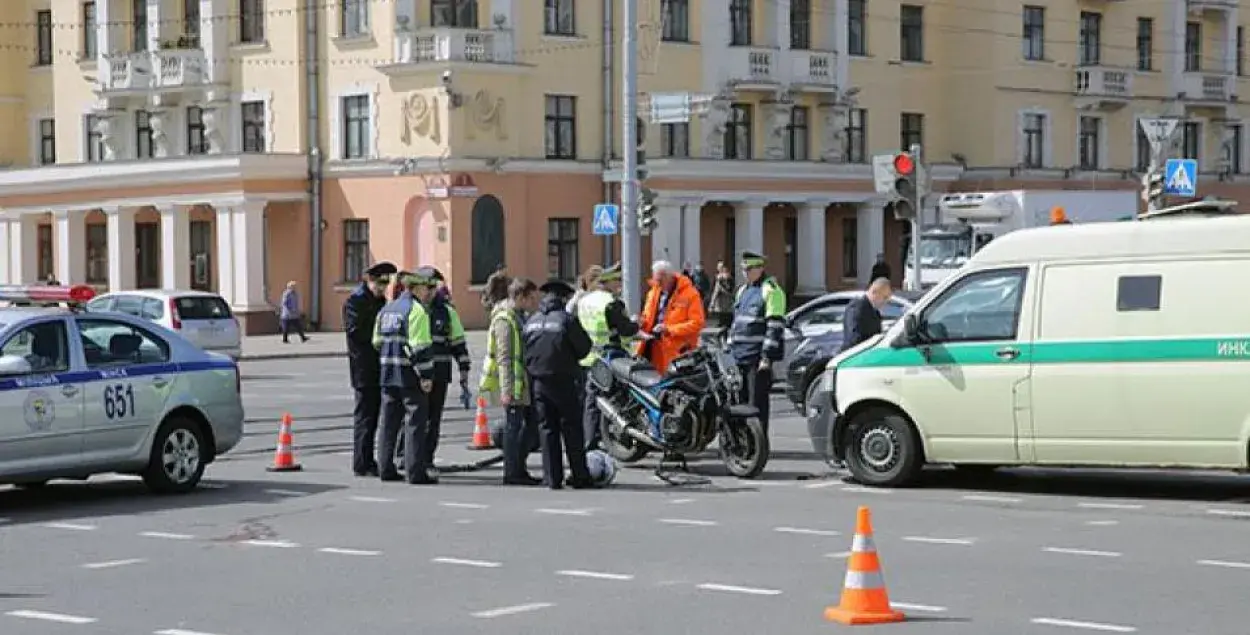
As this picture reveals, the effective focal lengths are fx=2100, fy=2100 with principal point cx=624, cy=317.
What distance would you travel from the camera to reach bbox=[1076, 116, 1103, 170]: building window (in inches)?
2453

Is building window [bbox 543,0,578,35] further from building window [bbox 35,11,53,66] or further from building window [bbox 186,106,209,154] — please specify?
building window [bbox 35,11,53,66]

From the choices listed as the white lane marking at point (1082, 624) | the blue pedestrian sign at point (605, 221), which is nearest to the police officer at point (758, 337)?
the white lane marking at point (1082, 624)

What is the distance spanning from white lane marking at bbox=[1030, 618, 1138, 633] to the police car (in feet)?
27.1

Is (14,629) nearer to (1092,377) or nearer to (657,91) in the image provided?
(1092,377)

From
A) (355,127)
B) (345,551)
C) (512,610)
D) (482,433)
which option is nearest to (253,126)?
(355,127)

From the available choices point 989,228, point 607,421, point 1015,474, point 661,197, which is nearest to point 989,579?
point 1015,474

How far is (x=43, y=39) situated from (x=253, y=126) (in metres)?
11.1

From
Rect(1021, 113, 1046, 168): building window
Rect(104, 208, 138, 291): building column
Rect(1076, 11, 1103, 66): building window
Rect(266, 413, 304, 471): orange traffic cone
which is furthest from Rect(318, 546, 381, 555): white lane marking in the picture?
Rect(1076, 11, 1103, 66): building window

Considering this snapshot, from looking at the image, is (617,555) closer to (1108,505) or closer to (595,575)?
(595,575)

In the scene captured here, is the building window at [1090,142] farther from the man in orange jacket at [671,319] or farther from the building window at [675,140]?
the man in orange jacket at [671,319]

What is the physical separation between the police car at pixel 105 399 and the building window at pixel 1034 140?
152ft

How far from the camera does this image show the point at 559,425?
16875 mm

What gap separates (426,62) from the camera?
49.5 m

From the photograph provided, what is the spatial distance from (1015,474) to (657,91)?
35421 millimetres
